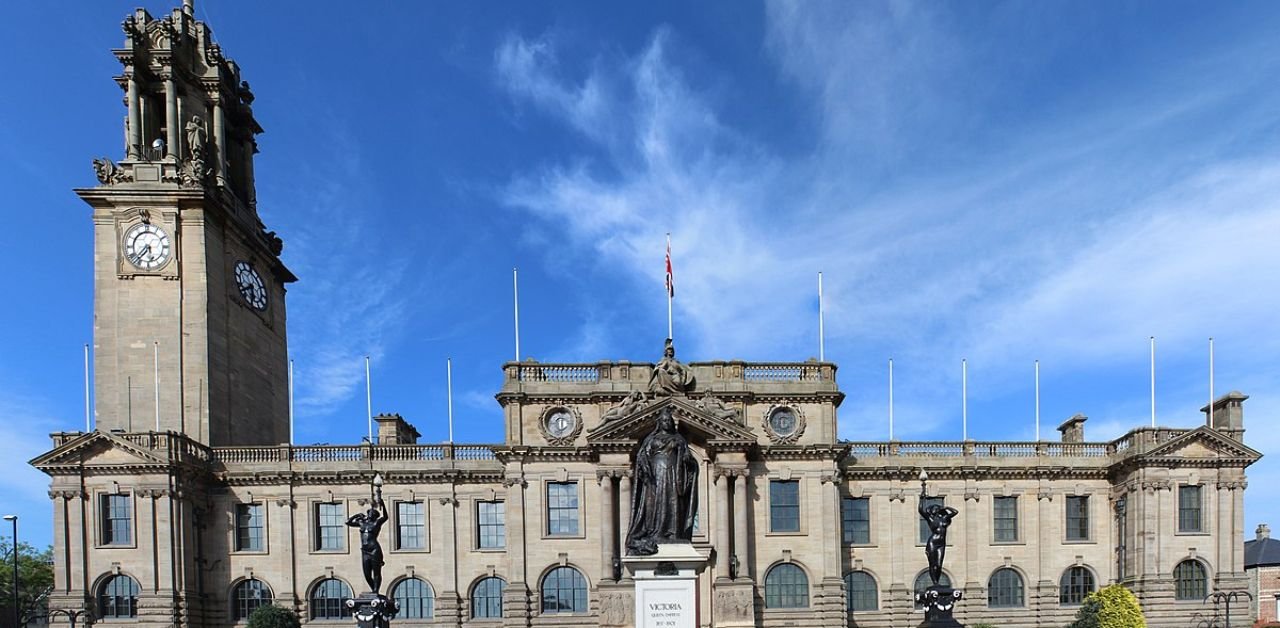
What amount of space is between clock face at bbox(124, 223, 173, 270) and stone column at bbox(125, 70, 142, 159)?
4367 mm

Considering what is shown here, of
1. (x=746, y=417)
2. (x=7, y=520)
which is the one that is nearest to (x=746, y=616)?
(x=746, y=417)

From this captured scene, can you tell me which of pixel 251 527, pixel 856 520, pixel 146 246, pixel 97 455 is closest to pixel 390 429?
pixel 251 527

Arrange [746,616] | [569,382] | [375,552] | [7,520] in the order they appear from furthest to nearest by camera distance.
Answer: [569,382]
[746,616]
[7,520]
[375,552]

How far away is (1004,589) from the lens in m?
37.8

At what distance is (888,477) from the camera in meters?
38.2

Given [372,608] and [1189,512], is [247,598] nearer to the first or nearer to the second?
[372,608]

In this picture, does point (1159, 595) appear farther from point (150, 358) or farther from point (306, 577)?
point (150, 358)

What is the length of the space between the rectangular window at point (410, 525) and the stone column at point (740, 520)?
53.1 ft

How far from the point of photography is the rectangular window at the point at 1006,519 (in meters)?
38.3

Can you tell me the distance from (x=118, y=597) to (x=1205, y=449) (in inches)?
2141

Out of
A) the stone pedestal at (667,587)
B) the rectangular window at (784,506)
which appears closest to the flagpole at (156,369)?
the rectangular window at (784,506)

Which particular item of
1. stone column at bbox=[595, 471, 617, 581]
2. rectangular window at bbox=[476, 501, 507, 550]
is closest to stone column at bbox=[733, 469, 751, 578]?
stone column at bbox=[595, 471, 617, 581]

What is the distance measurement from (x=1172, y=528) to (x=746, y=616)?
22421 mm

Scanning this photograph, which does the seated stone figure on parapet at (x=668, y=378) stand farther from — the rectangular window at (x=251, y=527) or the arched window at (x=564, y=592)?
the rectangular window at (x=251, y=527)
